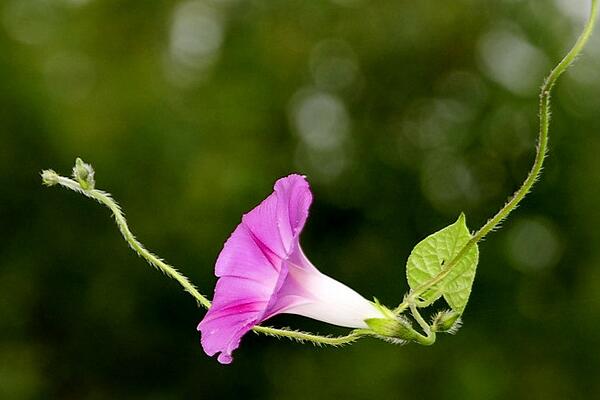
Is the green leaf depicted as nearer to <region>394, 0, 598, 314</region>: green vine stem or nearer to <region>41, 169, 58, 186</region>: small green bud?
<region>394, 0, 598, 314</region>: green vine stem

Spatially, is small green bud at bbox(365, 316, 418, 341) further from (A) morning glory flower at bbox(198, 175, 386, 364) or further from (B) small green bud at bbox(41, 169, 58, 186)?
(B) small green bud at bbox(41, 169, 58, 186)

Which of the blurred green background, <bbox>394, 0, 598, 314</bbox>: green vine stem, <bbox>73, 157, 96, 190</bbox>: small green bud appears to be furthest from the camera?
the blurred green background

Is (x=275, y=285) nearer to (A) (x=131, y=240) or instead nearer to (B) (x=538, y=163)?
(A) (x=131, y=240)

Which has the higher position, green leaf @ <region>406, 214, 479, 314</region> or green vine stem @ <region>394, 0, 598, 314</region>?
green vine stem @ <region>394, 0, 598, 314</region>

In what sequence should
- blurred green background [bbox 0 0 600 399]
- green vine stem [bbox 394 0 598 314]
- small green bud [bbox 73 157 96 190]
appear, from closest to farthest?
green vine stem [bbox 394 0 598 314]
small green bud [bbox 73 157 96 190]
blurred green background [bbox 0 0 600 399]

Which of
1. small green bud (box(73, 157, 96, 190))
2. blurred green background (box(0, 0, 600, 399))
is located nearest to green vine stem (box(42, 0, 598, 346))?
small green bud (box(73, 157, 96, 190))

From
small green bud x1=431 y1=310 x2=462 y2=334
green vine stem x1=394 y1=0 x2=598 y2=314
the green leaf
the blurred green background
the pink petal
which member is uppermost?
green vine stem x1=394 y1=0 x2=598 y2=314

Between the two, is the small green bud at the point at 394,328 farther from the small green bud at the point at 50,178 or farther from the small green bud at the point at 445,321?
the small green bud at the point at 50,178

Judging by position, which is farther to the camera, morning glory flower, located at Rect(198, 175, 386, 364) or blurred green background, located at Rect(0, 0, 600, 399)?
blurred green background, located at Rect(0, 0, 600, 399)
